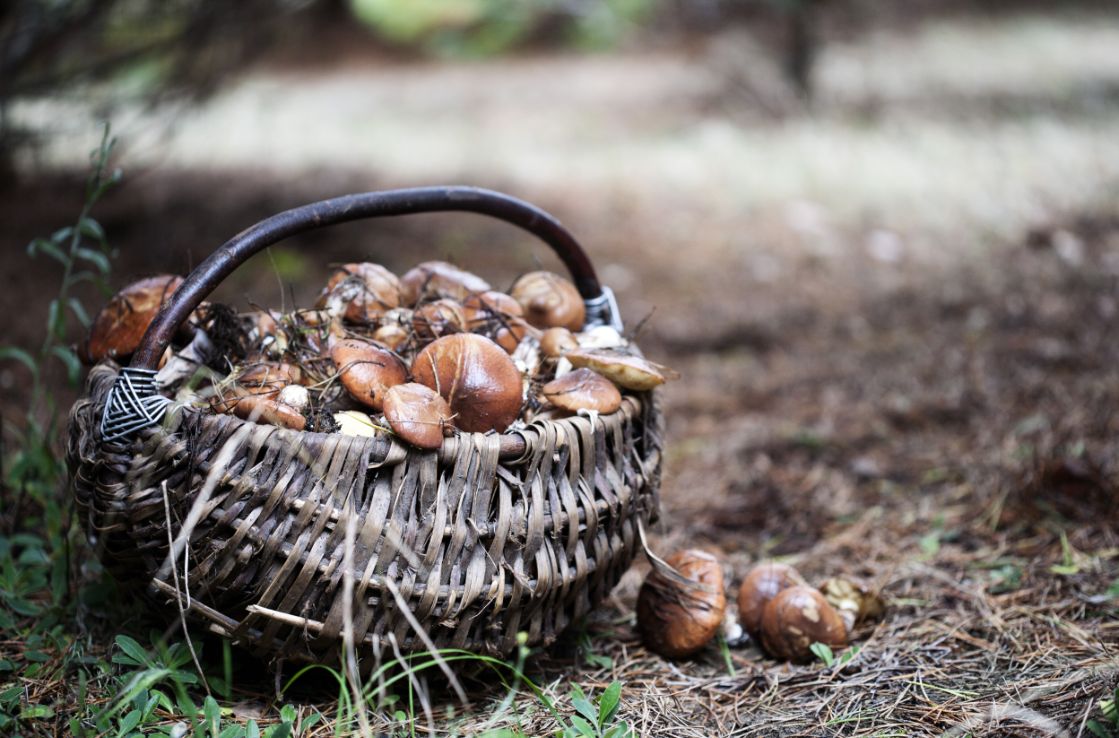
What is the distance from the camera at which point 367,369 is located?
1.62m

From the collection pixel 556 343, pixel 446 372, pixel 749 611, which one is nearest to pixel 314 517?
pixel 446 372

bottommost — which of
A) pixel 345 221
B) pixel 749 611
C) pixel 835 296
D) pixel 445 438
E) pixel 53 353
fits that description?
pixel 835 296

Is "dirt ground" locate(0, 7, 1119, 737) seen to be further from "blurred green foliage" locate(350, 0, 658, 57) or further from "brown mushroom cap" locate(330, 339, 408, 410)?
"blurred green foliage" locate(350, 0, 658, 57)

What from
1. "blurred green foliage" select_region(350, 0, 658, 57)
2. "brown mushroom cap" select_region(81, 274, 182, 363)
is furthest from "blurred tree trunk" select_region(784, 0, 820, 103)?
"brown mushroom cap" select_region(81, 274, 182, 363)

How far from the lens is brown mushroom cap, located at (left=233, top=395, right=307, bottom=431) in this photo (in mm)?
1531

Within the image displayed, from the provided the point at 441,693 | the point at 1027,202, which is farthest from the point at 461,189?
the point at 1027,202

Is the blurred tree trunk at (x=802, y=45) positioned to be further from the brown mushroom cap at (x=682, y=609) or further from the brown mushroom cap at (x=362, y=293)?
the brown mushroom cap at (x=682, y=609)

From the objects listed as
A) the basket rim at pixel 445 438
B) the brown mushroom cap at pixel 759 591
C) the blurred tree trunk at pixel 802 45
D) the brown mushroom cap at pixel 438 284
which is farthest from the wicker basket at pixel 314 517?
the blurred tree trunk at pixel 802 45

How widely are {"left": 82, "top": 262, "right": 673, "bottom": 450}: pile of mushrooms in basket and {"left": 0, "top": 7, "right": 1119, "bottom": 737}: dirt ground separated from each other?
147mm

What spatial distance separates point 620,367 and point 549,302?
34 cm

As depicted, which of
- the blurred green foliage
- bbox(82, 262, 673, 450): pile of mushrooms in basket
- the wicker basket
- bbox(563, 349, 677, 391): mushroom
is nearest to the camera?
the wicker basket

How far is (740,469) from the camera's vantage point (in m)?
3.05

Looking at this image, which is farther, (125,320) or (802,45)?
(802,45)

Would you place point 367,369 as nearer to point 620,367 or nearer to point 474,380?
point 474,380
